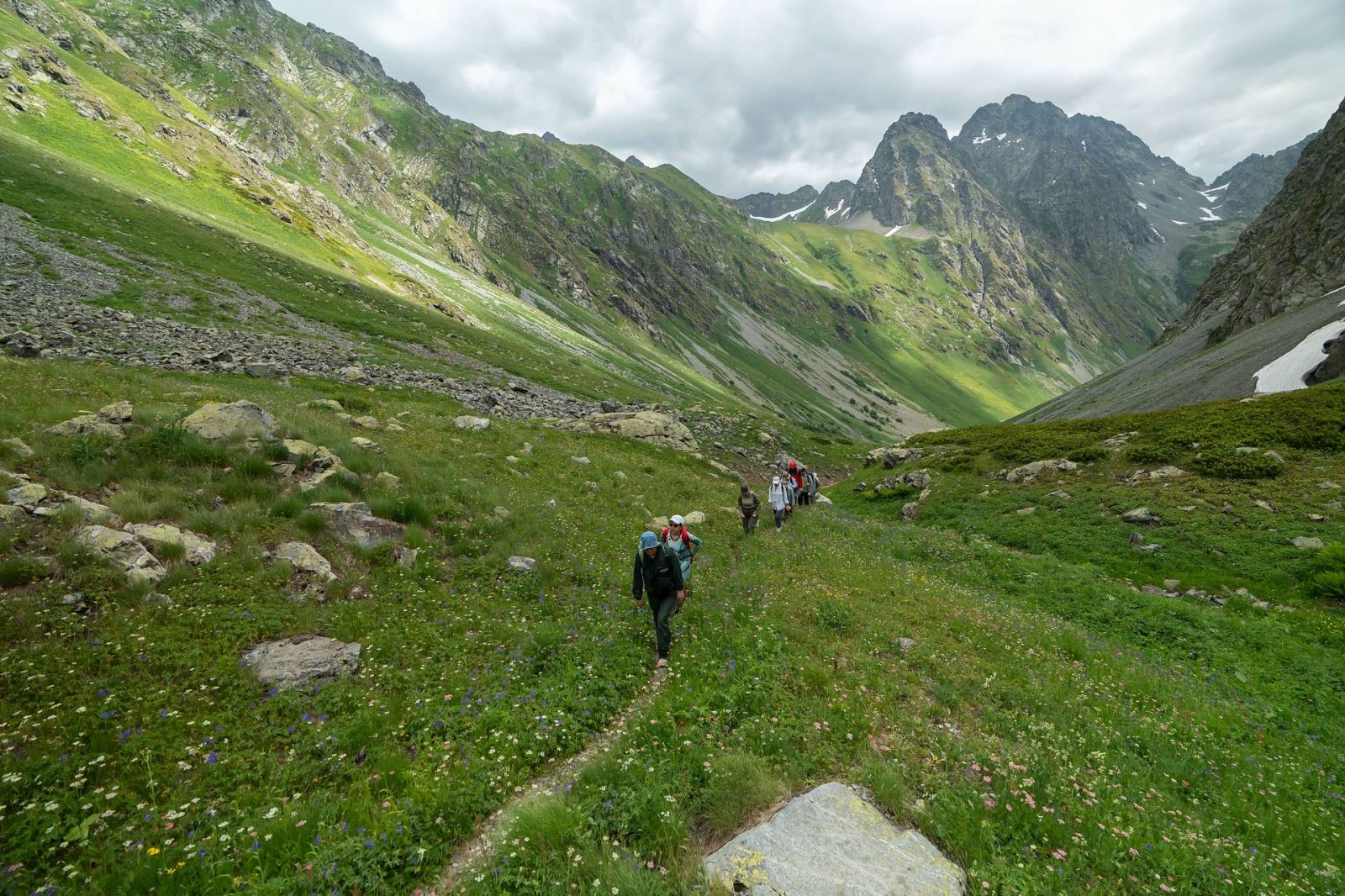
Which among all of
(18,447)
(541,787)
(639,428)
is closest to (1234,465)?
(639,428)

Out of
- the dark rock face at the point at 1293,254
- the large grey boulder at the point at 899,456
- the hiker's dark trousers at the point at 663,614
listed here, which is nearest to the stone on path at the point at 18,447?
the hiker's dark trousers at the point at 663,614

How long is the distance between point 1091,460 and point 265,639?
Answer: 36483mm

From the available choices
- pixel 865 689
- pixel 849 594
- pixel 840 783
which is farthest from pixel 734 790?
pixel 849 594

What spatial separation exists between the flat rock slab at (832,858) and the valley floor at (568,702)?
0.97 ft

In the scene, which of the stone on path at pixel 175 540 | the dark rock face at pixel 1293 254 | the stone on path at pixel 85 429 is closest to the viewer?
the stone on path at pixel 175 540

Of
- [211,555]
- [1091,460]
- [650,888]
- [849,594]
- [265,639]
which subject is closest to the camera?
[650,888]

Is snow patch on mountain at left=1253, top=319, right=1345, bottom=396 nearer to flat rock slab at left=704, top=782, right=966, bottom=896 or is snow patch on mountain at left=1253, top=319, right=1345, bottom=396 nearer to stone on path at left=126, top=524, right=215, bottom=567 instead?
flat rock slab at left=704, top=782, right=966, bottom=896

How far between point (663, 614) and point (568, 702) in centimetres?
280

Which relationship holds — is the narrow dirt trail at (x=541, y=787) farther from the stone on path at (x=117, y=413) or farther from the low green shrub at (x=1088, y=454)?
the low green shrub at (x=1088, y=454)

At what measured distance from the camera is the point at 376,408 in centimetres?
2602

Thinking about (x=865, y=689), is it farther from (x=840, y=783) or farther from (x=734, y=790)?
(x=734, y=790)

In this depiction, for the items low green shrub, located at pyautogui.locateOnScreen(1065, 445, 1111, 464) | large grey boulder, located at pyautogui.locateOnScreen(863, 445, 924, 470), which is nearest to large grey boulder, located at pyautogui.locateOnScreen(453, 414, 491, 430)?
low green shrub, located at pyautogui.locateOnScreen(1065, 445, 1111, 464)

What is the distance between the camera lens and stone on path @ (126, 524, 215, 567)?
32.1 feet

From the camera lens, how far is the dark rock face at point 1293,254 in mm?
67500
